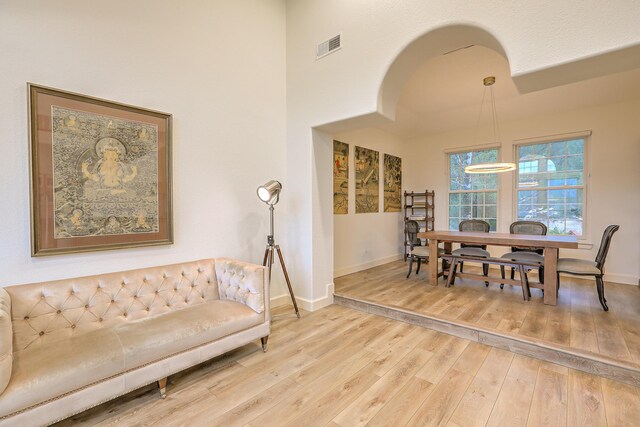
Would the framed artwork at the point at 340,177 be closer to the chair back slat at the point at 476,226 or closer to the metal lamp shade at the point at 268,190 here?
the metal lamp shade at the point at 268,190

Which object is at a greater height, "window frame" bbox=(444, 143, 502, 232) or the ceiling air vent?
the ceiling air vent

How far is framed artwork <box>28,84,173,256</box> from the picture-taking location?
1991mm

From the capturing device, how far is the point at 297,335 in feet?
9.06

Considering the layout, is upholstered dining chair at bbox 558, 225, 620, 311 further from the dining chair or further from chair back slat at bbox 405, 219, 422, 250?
chair back slat at bbox 405, 219, 422, 250

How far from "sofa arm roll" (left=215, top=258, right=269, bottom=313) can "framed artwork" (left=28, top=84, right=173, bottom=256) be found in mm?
616

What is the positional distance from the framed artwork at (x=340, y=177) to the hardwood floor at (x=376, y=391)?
258cm

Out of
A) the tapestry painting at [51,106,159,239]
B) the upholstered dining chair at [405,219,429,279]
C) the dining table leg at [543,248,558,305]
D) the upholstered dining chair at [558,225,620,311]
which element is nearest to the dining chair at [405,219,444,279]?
the upholstered dining chair at [405,219,429,279]

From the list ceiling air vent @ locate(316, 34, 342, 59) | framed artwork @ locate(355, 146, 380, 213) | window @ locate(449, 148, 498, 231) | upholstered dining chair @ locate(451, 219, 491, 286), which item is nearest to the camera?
ceiling air vent @ locate(316, 34, 342, 59)

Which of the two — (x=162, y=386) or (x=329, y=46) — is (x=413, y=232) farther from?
(x=162, y=386)

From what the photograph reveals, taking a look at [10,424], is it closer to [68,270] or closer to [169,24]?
[68,270]

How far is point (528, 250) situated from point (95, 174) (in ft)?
17.6

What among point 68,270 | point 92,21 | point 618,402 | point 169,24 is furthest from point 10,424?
point 618,402

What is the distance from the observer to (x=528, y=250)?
4227 millimetres

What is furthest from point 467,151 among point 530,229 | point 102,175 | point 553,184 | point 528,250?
point 102,175
